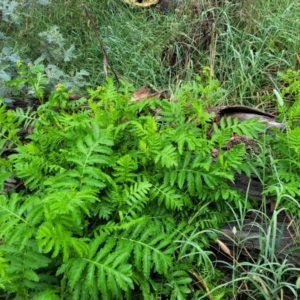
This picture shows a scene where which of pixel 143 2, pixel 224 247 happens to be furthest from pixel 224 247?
pixel 143 2

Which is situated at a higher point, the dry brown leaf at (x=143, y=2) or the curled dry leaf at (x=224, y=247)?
the dry brown leaf at (x=143, y=2)

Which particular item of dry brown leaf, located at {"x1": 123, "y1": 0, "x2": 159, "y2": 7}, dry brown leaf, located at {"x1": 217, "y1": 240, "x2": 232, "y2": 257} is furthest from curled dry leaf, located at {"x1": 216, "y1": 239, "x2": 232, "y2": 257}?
dry brown leaf, located at {"x1": 123, "y1": 0, "x2": 159, "y2": 7}

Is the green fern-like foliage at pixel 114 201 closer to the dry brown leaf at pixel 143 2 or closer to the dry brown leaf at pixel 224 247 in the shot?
the dry brown leaf at pixel 224 247

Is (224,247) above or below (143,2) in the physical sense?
below

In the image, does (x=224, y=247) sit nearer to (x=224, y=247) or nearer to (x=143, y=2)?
(x=224, y=247)

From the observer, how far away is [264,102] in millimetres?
3578

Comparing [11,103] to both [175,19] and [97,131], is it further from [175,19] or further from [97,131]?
[175,19]

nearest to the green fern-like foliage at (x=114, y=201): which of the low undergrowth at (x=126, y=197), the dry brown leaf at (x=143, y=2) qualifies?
the low undergrowth at (x=126, y=197)

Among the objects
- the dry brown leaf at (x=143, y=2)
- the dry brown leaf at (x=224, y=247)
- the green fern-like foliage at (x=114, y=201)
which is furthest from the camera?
the dry brown leaf at (x=143, y=2)

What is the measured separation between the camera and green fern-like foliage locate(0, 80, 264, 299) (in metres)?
2.10

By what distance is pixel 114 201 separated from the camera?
7.88ft

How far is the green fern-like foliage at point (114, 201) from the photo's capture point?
210 centimetres

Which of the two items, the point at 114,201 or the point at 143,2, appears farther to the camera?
the point at 143,2

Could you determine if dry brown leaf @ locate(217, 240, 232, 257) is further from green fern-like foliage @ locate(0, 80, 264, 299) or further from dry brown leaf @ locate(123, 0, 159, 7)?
dry brown leaf @ locate(123, 0, 159, 7)
